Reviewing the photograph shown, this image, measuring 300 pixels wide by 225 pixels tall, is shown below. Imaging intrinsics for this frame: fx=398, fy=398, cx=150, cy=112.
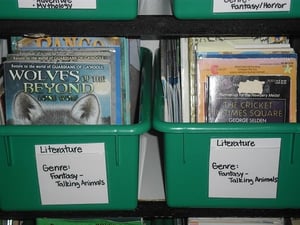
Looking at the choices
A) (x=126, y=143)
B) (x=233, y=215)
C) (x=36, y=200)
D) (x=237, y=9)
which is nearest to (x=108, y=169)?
(x=126, y=143)

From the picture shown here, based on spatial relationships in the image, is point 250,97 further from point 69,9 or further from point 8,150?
point 8,150

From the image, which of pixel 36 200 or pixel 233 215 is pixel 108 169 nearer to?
pixel 36 200

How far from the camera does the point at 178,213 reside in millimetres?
896

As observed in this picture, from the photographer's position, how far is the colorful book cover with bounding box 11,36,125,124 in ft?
2.79

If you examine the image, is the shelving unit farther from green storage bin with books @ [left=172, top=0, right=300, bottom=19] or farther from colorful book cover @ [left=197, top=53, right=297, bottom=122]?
colorful book cover @ [left=197, top=53, right=297, bottom=122]

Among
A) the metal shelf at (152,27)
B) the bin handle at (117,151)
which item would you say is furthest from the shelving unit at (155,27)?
the bin handle at (117,151)

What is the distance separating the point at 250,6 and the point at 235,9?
28mm

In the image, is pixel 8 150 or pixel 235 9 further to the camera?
pixel 8 150

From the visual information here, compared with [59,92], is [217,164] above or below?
below

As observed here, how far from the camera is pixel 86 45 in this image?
0.88 meters

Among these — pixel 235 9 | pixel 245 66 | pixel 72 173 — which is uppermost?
pixel 235 9

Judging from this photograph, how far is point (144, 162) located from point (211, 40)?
382 mm

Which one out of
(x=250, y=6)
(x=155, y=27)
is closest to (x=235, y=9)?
(x=250, y=6)

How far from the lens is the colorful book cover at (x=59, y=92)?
2.73ft
